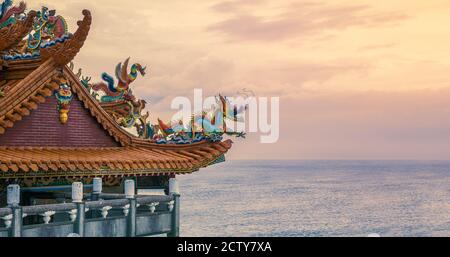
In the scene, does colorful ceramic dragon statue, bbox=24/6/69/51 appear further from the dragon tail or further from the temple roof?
the dragon tail

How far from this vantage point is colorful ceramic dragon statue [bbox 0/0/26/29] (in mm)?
18000

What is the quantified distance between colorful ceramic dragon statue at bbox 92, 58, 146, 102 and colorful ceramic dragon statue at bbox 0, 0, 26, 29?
135 inches

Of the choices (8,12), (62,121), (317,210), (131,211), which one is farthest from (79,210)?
(317,210)

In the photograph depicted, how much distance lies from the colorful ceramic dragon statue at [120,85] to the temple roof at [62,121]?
72.8 inches

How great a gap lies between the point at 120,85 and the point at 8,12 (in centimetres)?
413

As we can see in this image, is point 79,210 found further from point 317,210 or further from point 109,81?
point 317,210

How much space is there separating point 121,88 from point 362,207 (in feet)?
351

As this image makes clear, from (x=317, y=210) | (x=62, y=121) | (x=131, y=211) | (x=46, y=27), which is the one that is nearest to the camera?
(x=131, y=211)

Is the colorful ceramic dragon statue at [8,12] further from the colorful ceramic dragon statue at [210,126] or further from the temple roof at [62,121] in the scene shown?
the colorful ceramic dragon statue at [210,126]

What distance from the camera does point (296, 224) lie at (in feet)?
338

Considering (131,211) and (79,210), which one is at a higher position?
(79,210)

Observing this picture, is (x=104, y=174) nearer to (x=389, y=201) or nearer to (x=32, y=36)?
(x=32, y=36)

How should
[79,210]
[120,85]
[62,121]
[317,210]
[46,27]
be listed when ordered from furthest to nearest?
[317,210] < [120,85] < [46,27] < [62,121] < [79,210]

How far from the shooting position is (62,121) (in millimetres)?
17828
